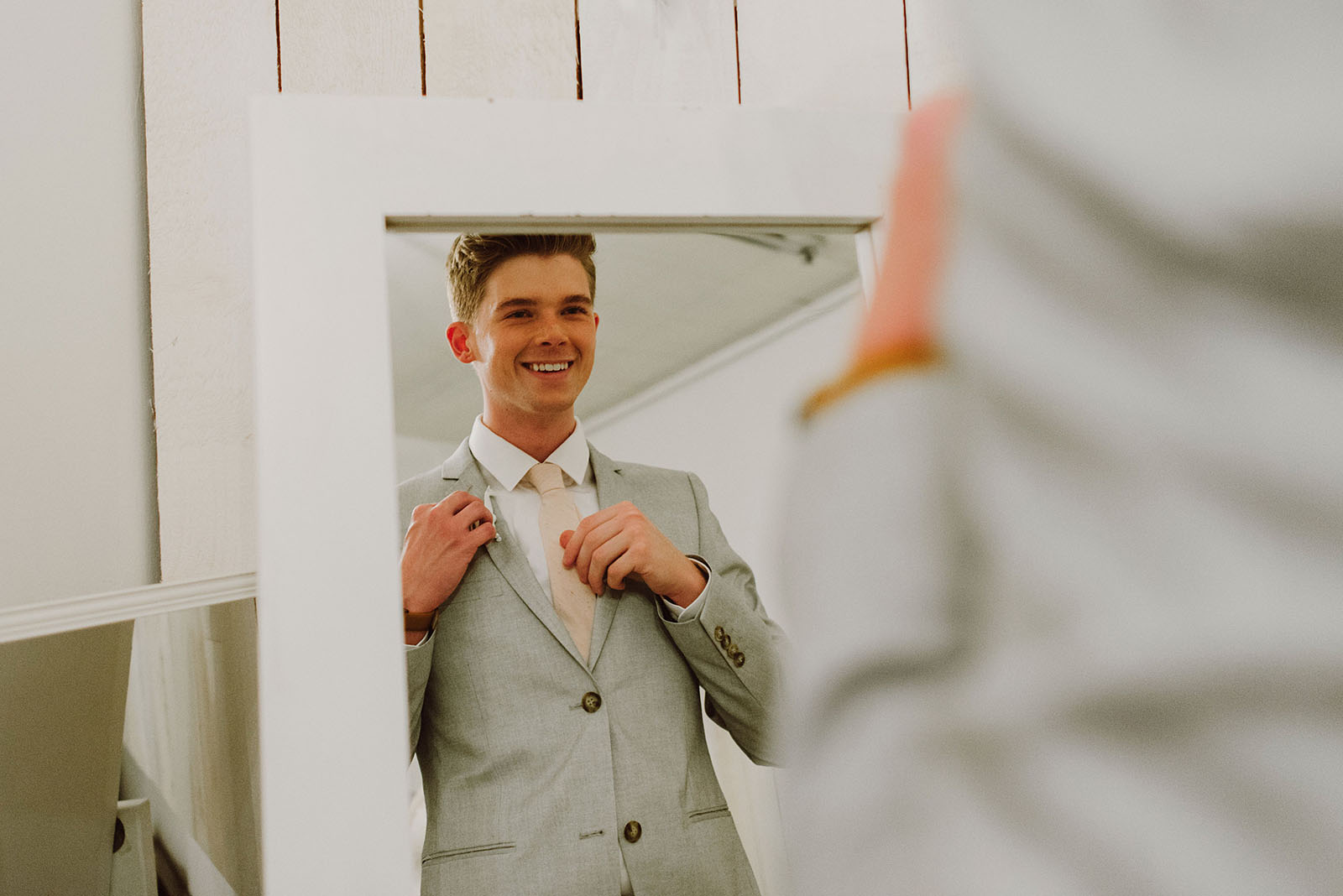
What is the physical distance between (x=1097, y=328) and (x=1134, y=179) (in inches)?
1.1

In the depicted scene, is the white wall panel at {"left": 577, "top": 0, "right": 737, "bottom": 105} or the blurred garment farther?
the white wall panel at {"left": 577, "top": 0, "right": 737, "bottom": 105}

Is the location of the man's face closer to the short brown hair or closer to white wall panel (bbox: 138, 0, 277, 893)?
Answer: the short brown hair

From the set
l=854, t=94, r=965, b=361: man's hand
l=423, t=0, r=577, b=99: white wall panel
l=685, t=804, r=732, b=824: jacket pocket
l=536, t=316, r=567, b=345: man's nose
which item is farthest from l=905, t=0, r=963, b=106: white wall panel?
l=854, t=94, r=965, b=361: man's hand

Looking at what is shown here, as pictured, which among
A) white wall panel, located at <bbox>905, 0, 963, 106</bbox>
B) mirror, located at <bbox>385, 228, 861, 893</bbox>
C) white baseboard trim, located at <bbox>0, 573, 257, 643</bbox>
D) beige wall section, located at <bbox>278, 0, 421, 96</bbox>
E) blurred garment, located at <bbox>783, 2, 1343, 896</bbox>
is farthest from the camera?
white wall panel, located at <bbox>905, 0, 963, 106</bbox>

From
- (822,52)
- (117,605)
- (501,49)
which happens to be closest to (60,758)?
(117,605)

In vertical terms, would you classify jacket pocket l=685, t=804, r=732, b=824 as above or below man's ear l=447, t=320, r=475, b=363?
below

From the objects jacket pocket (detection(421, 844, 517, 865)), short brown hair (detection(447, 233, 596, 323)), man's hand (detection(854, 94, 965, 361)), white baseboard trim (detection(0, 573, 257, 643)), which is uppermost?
short brown hair (detection(447, 233, 596, 323))

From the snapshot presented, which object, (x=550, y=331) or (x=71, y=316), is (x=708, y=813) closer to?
(x=550, y=331)

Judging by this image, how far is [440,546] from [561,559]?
10 cm

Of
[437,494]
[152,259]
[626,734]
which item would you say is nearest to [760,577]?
[626,734]

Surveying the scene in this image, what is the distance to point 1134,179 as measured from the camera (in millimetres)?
188

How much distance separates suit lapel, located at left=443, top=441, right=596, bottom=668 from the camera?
0.76m

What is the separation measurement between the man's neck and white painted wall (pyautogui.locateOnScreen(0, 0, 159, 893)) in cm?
30

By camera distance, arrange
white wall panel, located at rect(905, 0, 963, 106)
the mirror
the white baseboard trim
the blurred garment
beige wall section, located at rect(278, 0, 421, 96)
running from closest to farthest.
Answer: the blurred garment, the white baseboard trim, the mirror, beige wall section, located at rect(278, 0, 421, 96), white wall panel, located at rect(905, 0, 963, 106)
